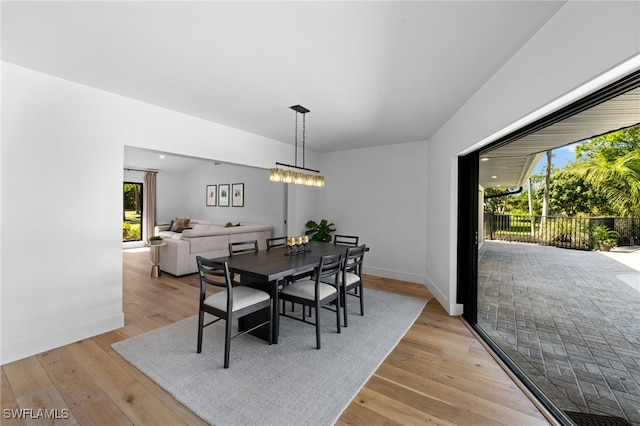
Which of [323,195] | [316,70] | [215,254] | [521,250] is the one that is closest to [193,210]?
[215,254]

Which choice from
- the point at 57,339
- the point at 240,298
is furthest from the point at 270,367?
the point at 57,339

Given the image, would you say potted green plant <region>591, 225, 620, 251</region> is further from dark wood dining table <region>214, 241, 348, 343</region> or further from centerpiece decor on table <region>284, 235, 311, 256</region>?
centerpiece decor on table <region>284, 235, 311, 256</region>

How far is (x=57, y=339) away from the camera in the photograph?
2.54m

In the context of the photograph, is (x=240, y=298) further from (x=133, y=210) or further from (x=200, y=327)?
(x=133, y=210)

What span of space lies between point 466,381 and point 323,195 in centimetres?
437

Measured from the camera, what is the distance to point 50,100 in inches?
98.3

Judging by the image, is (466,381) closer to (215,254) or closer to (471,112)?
(471,112)

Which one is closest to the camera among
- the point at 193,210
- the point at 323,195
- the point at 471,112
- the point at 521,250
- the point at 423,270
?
the point at 471,112

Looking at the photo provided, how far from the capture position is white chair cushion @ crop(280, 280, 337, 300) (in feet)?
8.98

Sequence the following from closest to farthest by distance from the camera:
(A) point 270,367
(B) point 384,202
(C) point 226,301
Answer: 1. (A) point 270,367
2. (C) point 226,301
3. (B) point 384,202

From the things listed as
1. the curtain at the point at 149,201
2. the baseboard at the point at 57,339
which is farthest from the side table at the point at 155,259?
the curtain at the point at 149,201

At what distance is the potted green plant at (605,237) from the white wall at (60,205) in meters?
5.21

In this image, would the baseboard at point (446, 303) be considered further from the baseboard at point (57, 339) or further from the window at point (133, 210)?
the window at point (133, 210)

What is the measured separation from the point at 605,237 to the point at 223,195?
8303 mm
